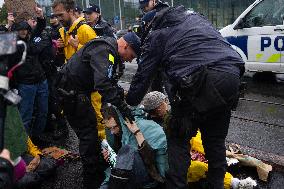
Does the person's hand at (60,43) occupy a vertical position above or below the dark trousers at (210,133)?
above

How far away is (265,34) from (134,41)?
15.5 ft

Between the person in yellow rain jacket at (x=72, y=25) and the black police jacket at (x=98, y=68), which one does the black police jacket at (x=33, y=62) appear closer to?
the person in yellow rain jacket at (x=72, y=25)

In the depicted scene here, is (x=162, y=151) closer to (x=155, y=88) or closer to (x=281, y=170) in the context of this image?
(x=281, y=170)

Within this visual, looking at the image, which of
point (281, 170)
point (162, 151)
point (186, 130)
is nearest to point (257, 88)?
point (281, 170)

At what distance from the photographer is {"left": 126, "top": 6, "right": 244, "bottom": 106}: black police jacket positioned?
2824 millimetres

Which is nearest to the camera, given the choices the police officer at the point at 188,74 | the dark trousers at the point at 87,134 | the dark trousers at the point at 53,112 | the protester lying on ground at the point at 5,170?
the protester lying on ground at the point at 5,170

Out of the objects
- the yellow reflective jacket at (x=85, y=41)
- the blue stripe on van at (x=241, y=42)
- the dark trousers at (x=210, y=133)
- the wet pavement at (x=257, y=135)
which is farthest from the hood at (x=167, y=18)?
the blue stripe on van at (x=241, y=42)

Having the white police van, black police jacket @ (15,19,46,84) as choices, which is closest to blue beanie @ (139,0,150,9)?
black police jacket @ (15,19,46,84)

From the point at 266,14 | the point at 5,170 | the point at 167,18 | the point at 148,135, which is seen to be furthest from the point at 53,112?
the point at 266,14

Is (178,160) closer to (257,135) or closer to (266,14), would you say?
(257,135)

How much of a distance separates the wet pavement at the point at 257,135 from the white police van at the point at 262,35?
517mm

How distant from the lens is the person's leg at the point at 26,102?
15.2 ft

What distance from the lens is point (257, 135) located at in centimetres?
511

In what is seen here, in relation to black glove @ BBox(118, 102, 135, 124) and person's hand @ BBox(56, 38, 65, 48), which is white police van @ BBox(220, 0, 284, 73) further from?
black glove @ BBox(118, 102, 135, 124)
